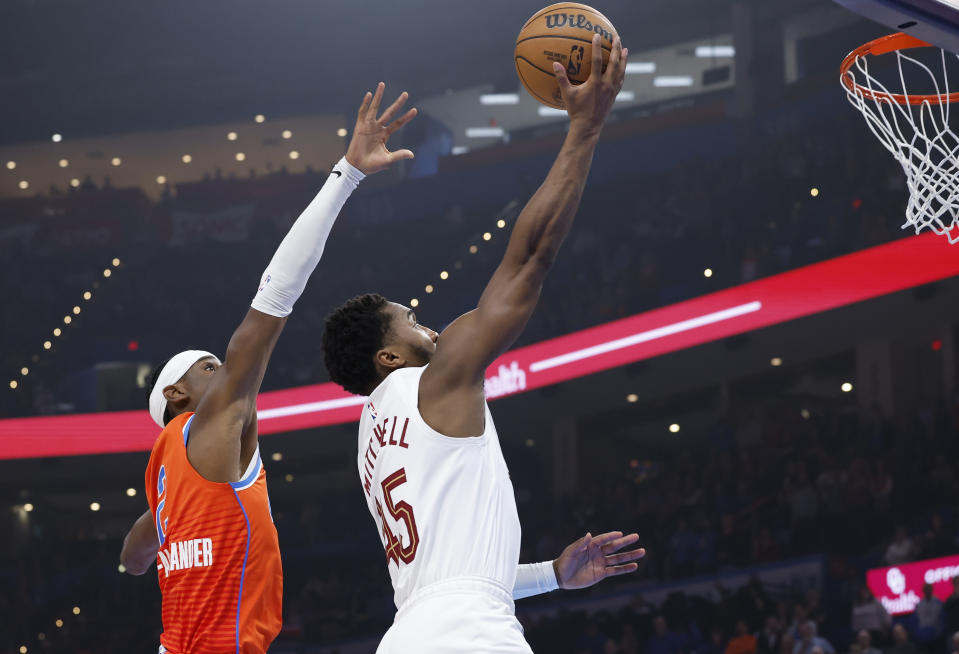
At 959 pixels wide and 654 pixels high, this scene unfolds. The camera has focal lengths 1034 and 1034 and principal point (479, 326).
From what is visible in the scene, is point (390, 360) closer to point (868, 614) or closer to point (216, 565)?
point (216, 565)

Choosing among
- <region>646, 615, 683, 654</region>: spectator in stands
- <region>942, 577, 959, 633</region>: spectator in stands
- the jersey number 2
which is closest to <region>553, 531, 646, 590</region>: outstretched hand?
the jersey number 2

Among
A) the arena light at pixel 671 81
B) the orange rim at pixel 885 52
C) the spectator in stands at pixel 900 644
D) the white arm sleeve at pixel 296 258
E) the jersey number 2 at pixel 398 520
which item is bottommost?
the spectator in stands at pixel 900 644

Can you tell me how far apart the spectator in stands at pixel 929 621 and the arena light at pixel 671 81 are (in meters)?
11.7

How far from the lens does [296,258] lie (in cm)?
268

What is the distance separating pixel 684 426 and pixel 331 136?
965 centimetres

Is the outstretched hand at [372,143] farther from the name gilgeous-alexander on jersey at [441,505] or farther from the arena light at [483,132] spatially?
the arena light at [483,132]

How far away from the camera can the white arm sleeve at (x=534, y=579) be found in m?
2.83

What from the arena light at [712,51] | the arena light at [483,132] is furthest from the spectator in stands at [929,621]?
the arena light at [483,132]

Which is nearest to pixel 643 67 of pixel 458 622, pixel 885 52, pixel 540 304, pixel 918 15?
pixel 540 304

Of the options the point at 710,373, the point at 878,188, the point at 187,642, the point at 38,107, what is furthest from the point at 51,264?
the point at 187,642

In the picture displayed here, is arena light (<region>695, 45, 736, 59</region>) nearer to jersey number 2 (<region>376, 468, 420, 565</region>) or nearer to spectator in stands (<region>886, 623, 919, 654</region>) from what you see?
spectator in stands (<region>886, 623, 919, 654</region>)

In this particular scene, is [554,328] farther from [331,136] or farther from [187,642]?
[187,642]

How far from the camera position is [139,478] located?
18.8m

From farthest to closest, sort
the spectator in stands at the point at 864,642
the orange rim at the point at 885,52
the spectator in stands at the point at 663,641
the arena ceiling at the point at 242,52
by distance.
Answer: the arena ceiling at the point at 242,52, the spectator in stands at the point at 663,641, the spectator in stands at the point at 864,642, the orange rim at the point at 885,52
